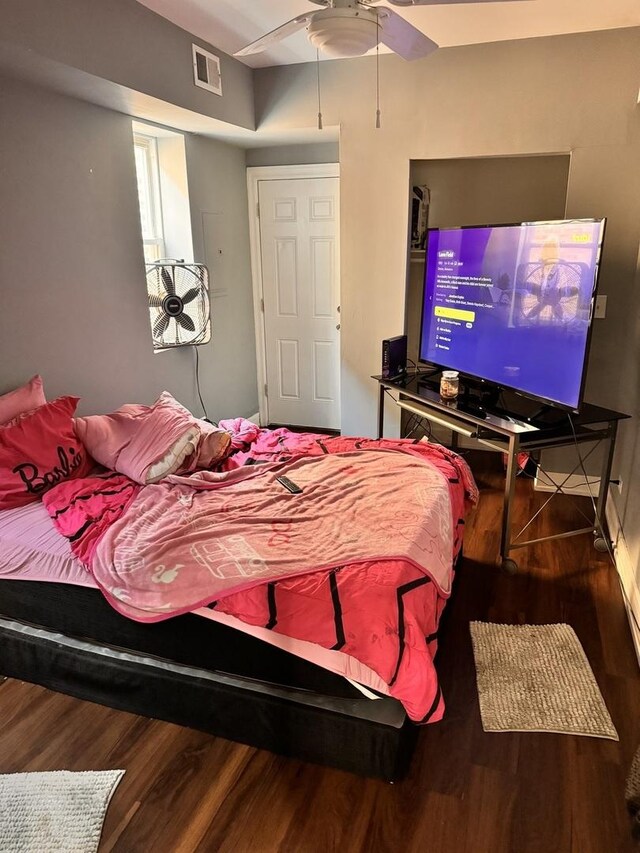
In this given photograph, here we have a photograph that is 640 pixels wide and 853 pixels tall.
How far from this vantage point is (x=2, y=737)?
1.97 m

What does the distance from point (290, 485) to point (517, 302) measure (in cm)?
154

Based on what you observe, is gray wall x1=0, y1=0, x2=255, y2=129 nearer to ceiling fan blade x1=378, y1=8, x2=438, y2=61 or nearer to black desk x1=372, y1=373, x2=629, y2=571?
ceiling fan blade x1=378, y1=8, x2=438, y2=61

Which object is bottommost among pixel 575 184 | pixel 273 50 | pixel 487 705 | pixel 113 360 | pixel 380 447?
pixel 487 705

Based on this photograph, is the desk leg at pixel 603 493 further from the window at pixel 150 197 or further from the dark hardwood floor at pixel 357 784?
the window at pixel 150 197

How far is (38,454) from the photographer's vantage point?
96.2 inches

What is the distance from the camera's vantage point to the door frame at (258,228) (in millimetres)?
4398

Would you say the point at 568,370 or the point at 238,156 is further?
the point at 238,156

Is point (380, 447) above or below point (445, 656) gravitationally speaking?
above

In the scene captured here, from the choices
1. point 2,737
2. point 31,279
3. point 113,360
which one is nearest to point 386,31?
point 31,279

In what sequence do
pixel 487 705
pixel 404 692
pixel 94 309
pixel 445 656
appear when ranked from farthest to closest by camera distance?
pixel 94 309
pixel 445 656
pixel 487 705
pixel 404 692

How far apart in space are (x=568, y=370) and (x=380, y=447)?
94 centimetres

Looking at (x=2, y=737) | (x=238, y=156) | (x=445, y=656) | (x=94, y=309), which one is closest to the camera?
(x=2, y=737)

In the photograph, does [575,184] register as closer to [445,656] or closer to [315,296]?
[315,296]

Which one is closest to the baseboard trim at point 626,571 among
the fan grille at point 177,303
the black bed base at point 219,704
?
the black bed base at point 219,704
